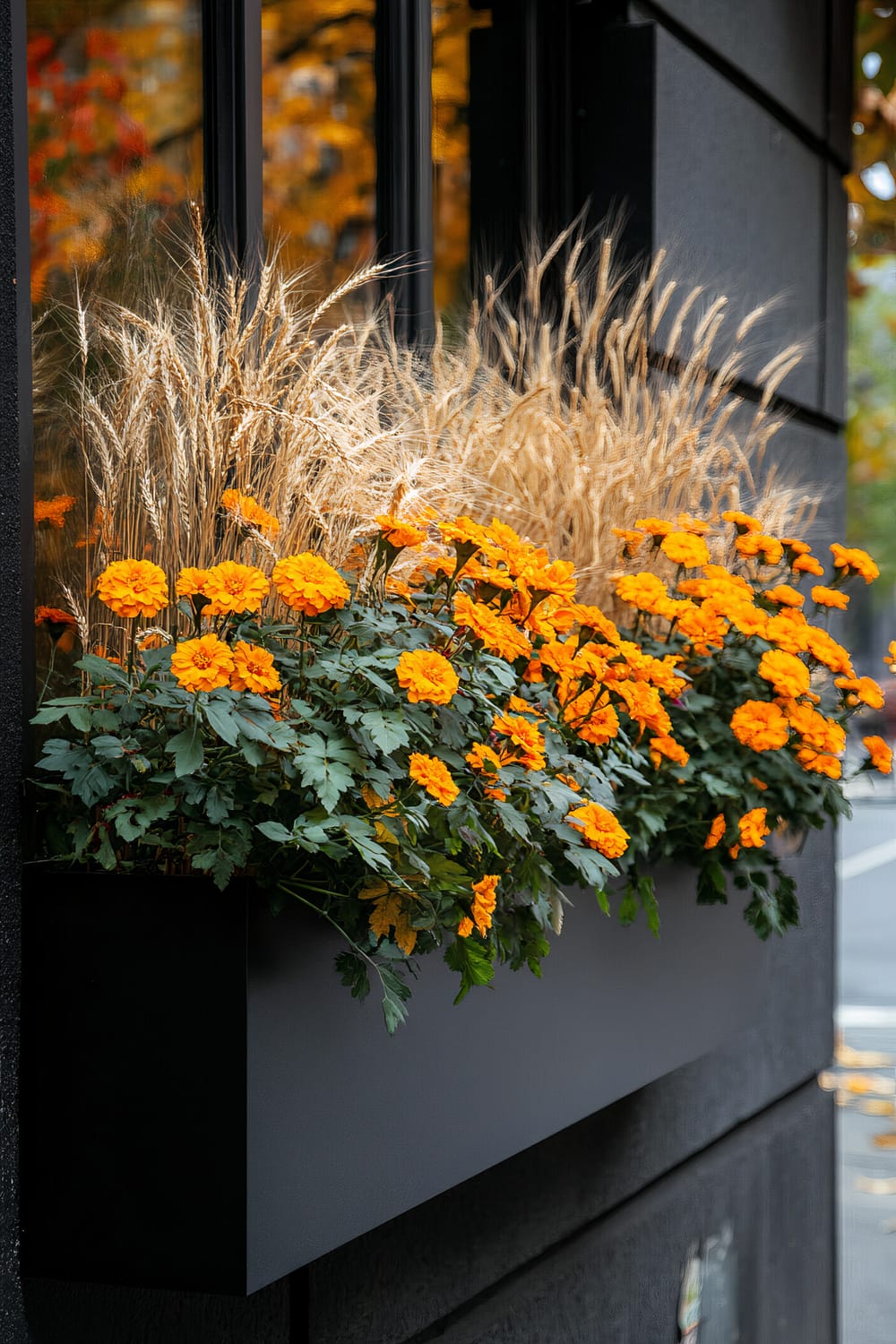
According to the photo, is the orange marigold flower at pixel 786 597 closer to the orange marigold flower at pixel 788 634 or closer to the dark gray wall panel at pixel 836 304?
the orange marigold flower at pixel 788 634

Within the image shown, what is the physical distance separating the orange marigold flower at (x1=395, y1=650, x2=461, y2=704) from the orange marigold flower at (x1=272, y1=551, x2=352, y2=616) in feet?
0.31

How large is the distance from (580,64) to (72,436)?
1.74m

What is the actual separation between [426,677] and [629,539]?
0.88 m

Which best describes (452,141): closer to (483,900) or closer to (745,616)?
(745,616)

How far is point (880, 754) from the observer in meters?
2.34

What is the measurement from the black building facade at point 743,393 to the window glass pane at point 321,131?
0.04m

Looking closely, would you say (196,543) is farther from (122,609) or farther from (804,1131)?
(804,1131)

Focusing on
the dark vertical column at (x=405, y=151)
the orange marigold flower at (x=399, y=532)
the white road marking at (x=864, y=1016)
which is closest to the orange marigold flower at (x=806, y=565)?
the dark vertical column at (x=405, y=151)

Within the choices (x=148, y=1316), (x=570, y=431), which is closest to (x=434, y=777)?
(x=148, y=1316)

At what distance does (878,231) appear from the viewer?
20.7ft

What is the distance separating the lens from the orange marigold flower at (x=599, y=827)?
1700 millimetres

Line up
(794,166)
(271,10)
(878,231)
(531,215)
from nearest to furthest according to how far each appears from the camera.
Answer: (271,10)
(531,215)
(794,166)
(878,231)

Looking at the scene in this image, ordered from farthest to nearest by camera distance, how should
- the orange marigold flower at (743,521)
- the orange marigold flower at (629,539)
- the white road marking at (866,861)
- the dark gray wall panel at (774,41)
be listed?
the white road marking at (866,861), the dark gray wall panel at (774,41), the orange marigold flower at (743,521), the orange marigold flower at (629,539)

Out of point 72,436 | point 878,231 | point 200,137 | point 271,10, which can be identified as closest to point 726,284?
point 271,10
